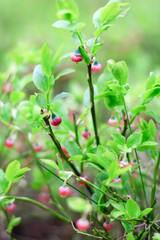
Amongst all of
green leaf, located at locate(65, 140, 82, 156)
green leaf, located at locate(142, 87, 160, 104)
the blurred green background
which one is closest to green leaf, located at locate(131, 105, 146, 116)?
green leaf, located at locate(142, 87, 160, 104)

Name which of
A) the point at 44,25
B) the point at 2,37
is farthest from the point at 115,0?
the point at 44,25

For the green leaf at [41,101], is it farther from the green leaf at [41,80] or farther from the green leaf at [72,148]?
the green leaf at [72,148]

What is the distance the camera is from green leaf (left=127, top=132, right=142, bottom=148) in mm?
624

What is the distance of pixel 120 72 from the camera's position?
0.63 meters

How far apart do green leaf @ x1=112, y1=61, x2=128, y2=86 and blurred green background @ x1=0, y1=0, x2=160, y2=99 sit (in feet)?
3.93

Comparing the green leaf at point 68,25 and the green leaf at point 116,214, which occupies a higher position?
the green leaf at point 68,25

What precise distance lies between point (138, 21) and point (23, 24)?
1.15 metres

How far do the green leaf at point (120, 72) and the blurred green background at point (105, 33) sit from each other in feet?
3.93

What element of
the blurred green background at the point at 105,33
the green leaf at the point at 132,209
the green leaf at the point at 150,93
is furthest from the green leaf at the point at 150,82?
the blurred green background at the point at 105,33

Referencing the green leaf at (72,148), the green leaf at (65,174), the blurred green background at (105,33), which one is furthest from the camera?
the blurred green background at (105,33)

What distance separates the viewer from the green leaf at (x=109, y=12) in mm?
598

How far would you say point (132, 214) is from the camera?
0.63 m

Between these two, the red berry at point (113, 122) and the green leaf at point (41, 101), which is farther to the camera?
the red berry at point (113, 122)

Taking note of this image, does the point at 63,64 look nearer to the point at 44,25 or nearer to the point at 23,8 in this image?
the point at 44,25
